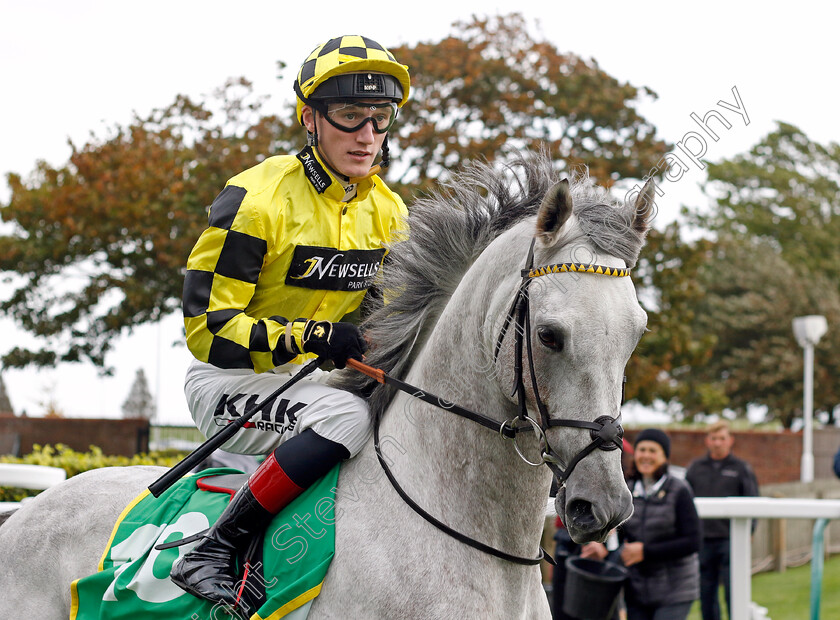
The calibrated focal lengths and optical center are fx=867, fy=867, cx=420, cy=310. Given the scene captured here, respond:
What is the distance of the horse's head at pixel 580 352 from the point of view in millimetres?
2271

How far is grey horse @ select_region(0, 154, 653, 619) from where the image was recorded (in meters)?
2.35

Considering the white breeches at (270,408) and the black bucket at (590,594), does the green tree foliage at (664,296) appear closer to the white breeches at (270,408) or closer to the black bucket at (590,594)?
the black bucket at (590,594)

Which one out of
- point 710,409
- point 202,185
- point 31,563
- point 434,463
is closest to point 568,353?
point 434,463

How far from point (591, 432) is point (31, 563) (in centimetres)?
240

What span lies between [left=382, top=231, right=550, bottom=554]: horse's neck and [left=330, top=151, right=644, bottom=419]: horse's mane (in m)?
0.18

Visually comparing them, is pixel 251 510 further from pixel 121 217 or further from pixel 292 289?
pixel 121 217

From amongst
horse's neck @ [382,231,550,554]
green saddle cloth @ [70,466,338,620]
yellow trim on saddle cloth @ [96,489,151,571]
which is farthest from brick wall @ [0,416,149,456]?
horse's neck @ [382,231,550,554]

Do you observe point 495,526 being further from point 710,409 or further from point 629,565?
point 710,409

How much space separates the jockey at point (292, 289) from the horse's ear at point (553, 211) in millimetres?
757

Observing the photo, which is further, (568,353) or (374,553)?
(374,553)

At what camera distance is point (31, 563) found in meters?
3.44

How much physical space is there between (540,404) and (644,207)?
2.41 feet

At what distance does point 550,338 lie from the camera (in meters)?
2.40

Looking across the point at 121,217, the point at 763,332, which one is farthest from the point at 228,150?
the point at 763,332
